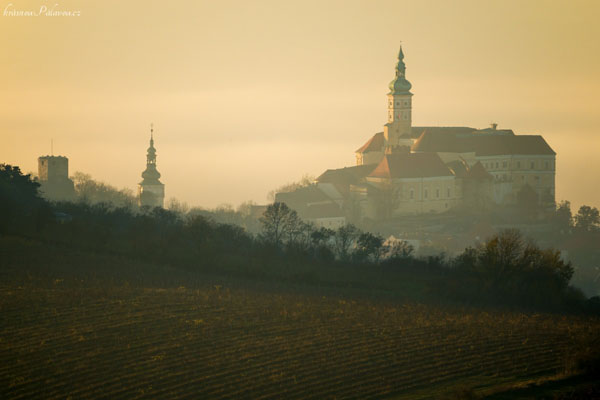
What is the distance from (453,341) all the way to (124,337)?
9.63m

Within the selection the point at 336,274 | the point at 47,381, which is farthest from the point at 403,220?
the point at 47,381

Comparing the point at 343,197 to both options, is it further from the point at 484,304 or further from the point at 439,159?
the point at 484,304

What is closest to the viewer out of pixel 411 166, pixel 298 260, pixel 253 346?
pixel 253 346

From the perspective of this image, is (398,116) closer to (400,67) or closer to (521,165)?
(400,67)

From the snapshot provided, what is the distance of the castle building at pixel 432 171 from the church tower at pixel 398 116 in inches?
3.5

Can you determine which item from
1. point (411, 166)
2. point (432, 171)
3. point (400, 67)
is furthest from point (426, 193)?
point (400, 67)

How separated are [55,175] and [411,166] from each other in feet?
98.8

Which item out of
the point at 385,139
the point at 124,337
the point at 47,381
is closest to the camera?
the point at 47,381

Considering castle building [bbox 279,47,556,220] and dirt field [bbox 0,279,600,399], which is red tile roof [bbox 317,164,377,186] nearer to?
castle building [bbox 279,47,556,220]

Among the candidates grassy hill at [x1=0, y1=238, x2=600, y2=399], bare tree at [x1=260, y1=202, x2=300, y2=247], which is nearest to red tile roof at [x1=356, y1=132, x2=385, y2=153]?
bare tree at [x1=260, y1=202, x2=300, y2=247]

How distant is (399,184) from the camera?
310ft

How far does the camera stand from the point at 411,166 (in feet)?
314

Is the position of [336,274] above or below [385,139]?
below

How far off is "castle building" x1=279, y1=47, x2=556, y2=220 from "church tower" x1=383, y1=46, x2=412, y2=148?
9cm
